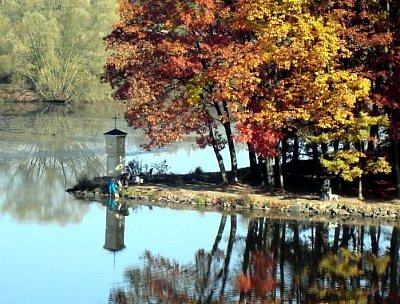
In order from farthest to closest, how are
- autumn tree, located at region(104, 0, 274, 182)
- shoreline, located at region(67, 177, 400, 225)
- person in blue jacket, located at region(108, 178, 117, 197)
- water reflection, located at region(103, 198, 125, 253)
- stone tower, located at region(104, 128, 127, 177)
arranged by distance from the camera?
stone tower, located at region(104, 128, 127, 177) → person in blue jacket, located at region(108, 178, 117, 197) → autumn tree, located at region(104, 0, 274, 182) → shoreline, located at region(67, 177, 400, 225) → water reflection, located at region(103, 198, 125, 253)

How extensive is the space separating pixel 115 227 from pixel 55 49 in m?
55.5

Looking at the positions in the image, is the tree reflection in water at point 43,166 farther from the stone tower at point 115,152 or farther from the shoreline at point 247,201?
the stone tower at point 115,152

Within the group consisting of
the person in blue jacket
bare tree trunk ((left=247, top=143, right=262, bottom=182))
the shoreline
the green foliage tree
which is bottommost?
the shoreline

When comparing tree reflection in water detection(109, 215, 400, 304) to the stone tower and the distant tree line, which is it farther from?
the stone tower

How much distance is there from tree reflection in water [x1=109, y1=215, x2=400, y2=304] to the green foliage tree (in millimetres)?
55043

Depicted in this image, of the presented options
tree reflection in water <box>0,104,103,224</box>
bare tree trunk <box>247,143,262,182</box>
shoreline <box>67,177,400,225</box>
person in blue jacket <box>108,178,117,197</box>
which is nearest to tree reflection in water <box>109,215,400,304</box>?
shoreline <box>67,177,400,225</box>

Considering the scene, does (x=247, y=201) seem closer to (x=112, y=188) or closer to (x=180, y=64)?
(x=112, y=188)

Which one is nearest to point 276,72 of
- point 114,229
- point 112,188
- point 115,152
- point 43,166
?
point 112,188

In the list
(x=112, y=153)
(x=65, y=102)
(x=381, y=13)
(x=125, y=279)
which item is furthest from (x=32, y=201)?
(x=65, y=102)

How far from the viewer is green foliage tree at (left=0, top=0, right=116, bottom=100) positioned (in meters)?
78.1

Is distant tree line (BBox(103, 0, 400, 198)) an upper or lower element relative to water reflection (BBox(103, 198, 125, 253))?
upper

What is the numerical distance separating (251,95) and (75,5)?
2242 inches

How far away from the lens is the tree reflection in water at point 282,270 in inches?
743

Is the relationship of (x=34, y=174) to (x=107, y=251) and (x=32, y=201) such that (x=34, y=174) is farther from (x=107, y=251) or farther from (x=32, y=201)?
(x=107, y=251)
